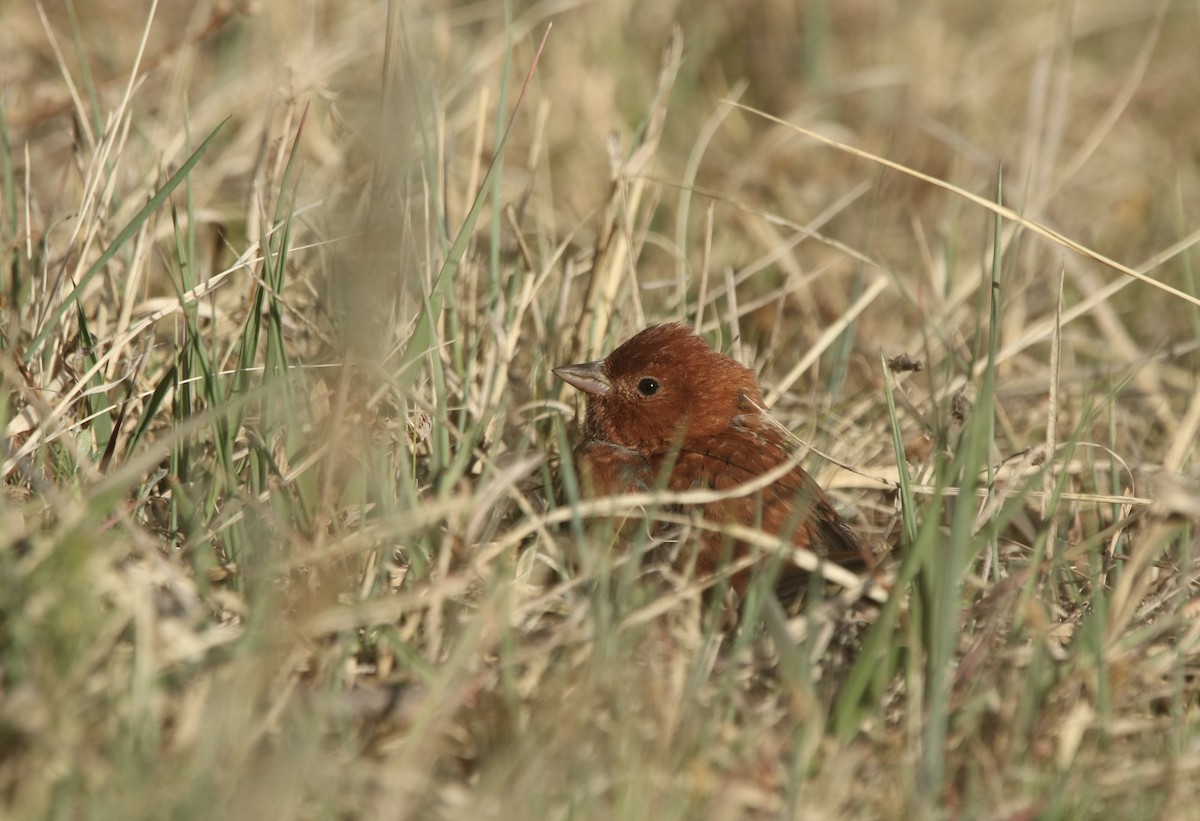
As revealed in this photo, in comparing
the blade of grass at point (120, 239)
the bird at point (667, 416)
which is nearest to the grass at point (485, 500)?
the blade of grass at point (120, 239)

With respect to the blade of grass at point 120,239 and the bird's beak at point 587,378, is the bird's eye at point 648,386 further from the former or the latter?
the blade of grass at point 120,239

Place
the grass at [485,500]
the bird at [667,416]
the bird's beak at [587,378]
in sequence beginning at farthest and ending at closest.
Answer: the bird's beak at [587,378] → the bird at [667,416] → the grass at [485,500]

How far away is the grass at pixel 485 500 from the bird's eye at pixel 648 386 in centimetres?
25

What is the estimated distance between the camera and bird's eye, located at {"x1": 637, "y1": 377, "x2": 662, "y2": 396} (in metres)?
3.88

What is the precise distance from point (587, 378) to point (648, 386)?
17 cm

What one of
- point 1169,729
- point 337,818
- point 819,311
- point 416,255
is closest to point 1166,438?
point 819,311

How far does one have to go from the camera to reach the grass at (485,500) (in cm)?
229

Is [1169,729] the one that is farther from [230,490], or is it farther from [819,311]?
[819,311]

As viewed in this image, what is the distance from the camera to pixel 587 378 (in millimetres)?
3869

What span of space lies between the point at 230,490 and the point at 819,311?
2.77 meters

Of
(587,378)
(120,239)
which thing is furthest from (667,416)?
(120,239)

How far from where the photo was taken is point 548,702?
8.04 feet

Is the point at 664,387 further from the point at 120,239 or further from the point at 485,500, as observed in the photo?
the point at 120,239

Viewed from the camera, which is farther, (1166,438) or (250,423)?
(1166,438)
